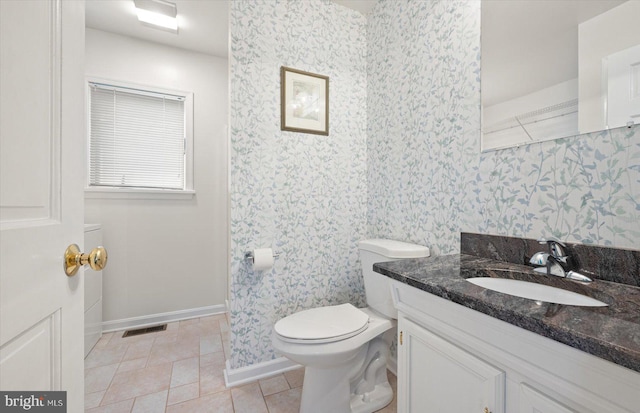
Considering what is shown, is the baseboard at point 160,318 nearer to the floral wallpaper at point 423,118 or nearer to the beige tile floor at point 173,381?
the beige tile floor at point 173,381

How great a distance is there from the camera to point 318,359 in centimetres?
118

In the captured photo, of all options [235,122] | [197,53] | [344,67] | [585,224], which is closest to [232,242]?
[235,122]

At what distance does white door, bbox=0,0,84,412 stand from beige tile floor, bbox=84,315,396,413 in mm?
1031

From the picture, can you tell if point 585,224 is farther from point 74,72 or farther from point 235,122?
point 235,122

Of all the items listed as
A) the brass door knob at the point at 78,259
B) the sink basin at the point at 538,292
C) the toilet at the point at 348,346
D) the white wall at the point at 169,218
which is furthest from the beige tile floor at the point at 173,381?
the brass door knob at the point at 78,259

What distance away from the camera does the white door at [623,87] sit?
2.65 ft

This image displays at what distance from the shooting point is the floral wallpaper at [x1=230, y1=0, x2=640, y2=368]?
1.08m

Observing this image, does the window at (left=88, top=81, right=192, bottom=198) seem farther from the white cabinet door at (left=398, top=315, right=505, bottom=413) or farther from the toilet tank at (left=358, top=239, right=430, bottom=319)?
the white cabinet door at (left=398, top=315, right=505, bottom=413)

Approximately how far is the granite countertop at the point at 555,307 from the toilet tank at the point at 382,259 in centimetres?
38

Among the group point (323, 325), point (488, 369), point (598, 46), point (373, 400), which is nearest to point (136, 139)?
point (323, 325)

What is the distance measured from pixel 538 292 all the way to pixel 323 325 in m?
0.89

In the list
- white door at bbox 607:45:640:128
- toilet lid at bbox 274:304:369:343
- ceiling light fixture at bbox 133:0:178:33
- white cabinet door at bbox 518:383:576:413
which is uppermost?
ceiling light fixture at bbox 133:0:178:33

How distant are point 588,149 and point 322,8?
1.76 metres

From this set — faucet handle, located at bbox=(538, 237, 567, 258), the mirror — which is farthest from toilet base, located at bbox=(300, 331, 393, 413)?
the mirror
